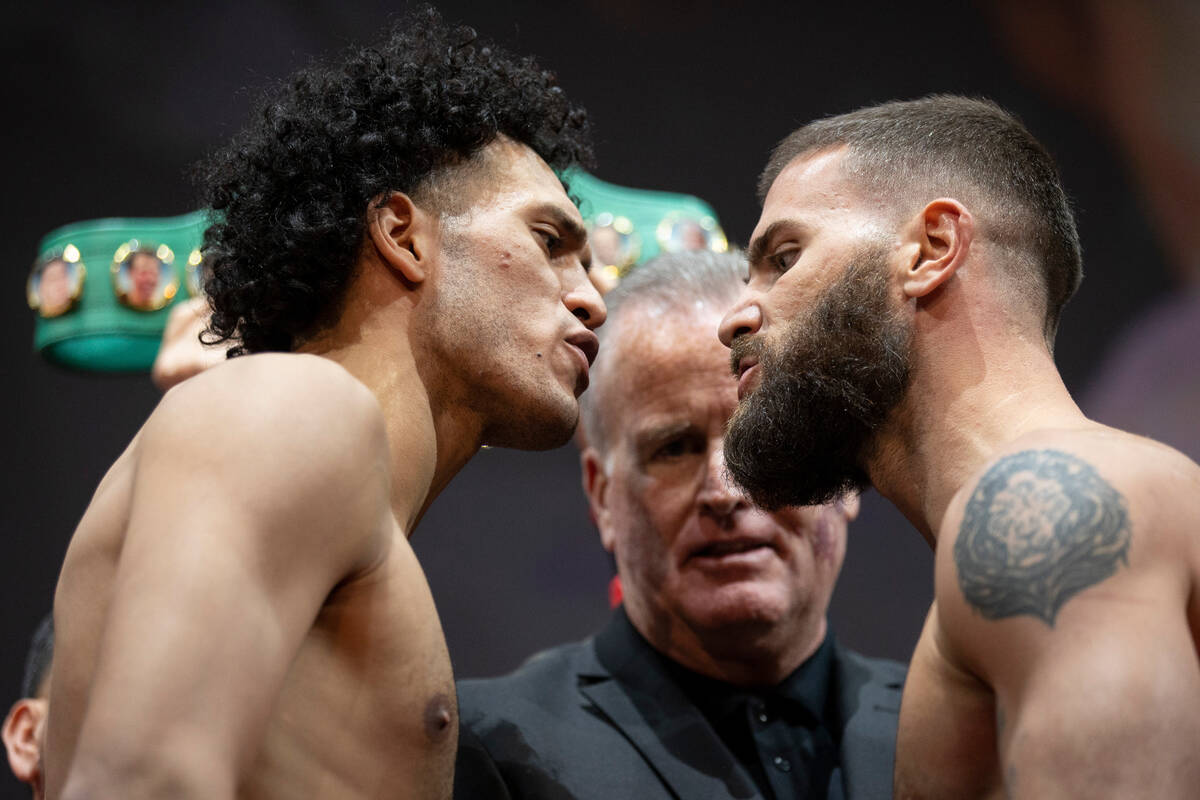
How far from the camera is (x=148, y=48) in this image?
157 inches

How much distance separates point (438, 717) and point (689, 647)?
3.32 ft

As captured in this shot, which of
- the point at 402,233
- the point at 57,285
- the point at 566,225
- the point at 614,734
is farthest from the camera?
the point at 57,285

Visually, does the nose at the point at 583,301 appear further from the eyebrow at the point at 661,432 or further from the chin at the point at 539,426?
the eyebrow at the point at 661,432

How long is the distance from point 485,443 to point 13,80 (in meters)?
2.84

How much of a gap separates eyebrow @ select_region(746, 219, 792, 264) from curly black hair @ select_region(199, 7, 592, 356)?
1.44ft

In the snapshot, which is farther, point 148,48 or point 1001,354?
point 148,48

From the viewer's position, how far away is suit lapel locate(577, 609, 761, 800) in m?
2.19

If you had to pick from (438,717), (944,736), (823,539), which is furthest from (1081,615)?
(823,539)

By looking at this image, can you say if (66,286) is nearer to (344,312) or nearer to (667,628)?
(344,312)

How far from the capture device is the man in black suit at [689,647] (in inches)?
87.9

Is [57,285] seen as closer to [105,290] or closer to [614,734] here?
[105,290]

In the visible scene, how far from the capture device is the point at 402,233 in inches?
73.9

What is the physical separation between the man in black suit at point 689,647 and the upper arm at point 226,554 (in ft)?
2.95

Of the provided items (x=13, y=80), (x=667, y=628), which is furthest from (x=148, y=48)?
(x=667, y=628)
